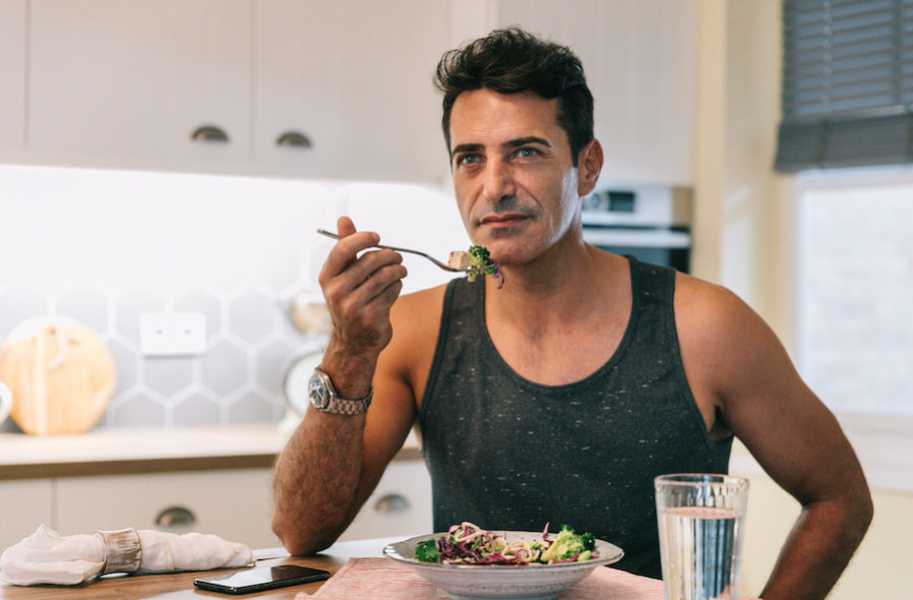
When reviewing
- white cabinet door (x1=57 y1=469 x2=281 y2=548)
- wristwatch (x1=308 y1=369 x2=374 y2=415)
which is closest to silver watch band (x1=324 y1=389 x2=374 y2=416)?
wristwatch (x1=308 y1=369 x2=374 y2=415)

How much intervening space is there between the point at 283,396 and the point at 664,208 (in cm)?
117

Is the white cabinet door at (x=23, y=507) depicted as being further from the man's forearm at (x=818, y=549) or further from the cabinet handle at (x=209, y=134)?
the man's forearm at (x=818, y=549)

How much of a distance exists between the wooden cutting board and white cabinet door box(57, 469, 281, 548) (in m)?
0.43

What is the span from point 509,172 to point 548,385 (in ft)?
1.07

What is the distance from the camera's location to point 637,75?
10.8 ft

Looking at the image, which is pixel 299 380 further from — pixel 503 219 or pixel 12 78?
pixel 503 219

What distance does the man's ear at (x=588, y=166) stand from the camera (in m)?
1.99

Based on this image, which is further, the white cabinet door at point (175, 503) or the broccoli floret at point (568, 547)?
the white cabinet door at point (175, 503)

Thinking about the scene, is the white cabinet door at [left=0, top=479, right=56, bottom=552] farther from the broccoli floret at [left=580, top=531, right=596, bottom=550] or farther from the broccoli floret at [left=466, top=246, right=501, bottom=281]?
the broccoli floret at [left=580, top=531, right=596, bottom=550]

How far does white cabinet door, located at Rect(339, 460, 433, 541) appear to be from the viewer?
292cm

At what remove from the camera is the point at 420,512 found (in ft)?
9.75

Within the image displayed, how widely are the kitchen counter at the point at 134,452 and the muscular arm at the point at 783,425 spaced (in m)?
1.28

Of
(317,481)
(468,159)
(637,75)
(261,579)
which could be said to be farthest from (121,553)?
(637,75)

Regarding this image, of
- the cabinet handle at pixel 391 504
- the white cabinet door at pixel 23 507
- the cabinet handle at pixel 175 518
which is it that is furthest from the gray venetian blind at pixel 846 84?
the white cabinet door at pixel 23 507
